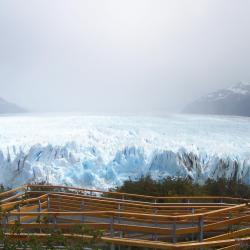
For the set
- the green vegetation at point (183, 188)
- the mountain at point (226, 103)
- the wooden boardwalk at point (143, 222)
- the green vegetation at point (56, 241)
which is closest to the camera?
the green vegetation at point (56, 241)

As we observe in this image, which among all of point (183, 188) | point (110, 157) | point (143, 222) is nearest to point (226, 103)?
point (110, 157)

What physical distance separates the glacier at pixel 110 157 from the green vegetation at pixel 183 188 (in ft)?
8.10

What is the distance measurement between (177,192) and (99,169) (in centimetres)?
517

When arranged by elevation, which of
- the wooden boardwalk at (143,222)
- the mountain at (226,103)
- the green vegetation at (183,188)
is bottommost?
the green vegetation at (183,188)

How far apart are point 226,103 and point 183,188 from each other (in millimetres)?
58337

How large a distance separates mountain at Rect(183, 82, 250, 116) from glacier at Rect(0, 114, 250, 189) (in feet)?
133

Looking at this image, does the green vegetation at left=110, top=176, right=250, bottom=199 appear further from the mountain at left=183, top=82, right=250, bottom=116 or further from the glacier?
the mountain at left=183, top=82, right=250, bottom=116

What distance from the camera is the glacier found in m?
18.8

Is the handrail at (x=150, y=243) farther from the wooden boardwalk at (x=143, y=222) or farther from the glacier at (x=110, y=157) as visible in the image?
the glacier at (x=110, y=157)

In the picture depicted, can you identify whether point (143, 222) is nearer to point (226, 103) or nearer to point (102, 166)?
point (102, 166)

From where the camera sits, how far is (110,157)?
1995cm

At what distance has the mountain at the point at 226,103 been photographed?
6481 centimetres

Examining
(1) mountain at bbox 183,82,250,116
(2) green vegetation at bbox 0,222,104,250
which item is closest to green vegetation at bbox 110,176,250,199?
(2) green vegetation at bbox 0,222,104,250

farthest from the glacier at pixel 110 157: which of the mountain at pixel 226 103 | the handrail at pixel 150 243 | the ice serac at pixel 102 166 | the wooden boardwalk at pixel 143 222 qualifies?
the mountain at pixel 226 103
